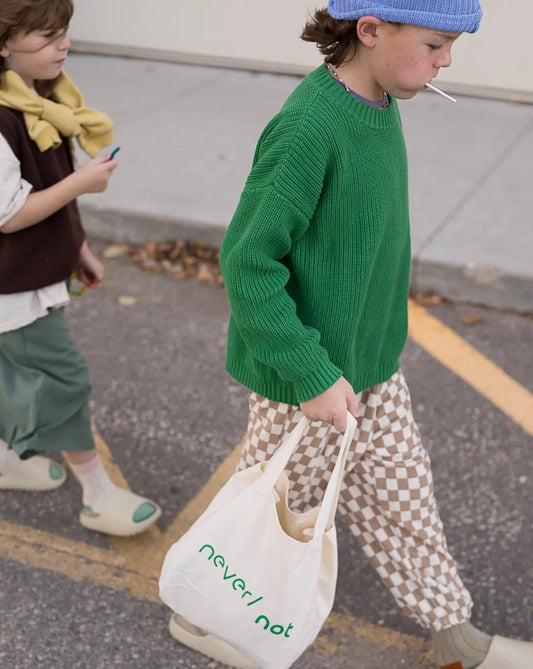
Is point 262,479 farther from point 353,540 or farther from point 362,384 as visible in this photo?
point 353,540

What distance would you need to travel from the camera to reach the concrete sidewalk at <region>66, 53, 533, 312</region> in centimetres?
488

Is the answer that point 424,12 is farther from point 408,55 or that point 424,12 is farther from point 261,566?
point 261,566

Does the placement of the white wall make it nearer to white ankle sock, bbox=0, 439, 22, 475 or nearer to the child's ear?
white ankle sock, bbox=0, 439, 22, 475

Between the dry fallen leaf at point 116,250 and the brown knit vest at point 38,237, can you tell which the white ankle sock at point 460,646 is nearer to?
the brown knit vest at point 38,237

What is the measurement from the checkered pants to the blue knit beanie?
917 millimetres

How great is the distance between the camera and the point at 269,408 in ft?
8.00

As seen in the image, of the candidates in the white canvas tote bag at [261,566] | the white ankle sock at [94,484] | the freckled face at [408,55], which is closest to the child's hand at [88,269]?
the white ankle sock at [94,484]

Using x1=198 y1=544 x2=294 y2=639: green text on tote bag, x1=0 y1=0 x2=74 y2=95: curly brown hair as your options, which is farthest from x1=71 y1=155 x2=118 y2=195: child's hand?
x1=198 y1=544 x2=294 y2=639: green text on tote bag

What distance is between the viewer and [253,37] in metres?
7.72

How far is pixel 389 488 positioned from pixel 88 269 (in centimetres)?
127

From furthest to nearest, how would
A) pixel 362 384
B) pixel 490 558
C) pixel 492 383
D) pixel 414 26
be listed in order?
pixel 492 383 < pixel 490 558 < pixel 362 384 < pixel 414 26

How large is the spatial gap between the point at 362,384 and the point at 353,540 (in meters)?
0.99

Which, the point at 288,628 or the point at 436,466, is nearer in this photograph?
the point at 288,628

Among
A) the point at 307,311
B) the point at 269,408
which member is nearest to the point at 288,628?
the point at 269,408
